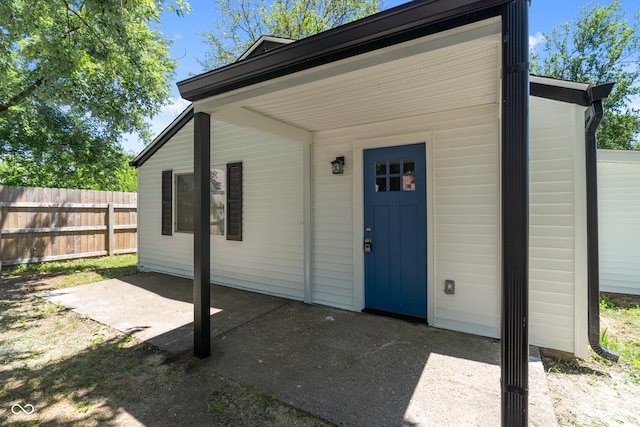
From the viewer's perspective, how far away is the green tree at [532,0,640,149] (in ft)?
42.9

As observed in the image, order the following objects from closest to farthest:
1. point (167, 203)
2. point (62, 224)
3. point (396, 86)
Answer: point (396, 86)
point (167, 203)
point (62, 224)

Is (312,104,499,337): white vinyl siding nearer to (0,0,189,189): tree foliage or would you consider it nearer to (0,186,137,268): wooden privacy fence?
(0,0,189,189): tree foliage

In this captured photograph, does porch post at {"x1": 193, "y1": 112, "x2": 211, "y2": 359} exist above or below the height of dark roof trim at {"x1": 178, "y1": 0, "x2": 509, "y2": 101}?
below

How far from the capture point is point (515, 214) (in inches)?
58.3

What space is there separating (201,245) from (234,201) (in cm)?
263

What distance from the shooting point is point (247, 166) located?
5.27 metres

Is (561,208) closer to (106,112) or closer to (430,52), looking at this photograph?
(430,52)

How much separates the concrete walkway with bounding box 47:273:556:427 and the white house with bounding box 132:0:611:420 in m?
0.48

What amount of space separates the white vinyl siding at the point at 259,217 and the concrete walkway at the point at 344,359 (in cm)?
57

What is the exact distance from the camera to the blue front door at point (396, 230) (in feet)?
12.0

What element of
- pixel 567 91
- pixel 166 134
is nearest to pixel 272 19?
pixel 166 134

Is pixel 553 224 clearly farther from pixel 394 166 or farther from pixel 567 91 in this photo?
pixel 394 166

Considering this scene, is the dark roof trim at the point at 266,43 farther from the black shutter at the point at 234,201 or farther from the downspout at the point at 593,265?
the downspout at the point at 593,265

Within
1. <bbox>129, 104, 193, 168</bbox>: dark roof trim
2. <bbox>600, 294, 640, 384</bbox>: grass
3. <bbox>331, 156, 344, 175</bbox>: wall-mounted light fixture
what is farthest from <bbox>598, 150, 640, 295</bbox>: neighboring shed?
<bbox>129, 104, 193, 168</bbox>: dark roof trim
